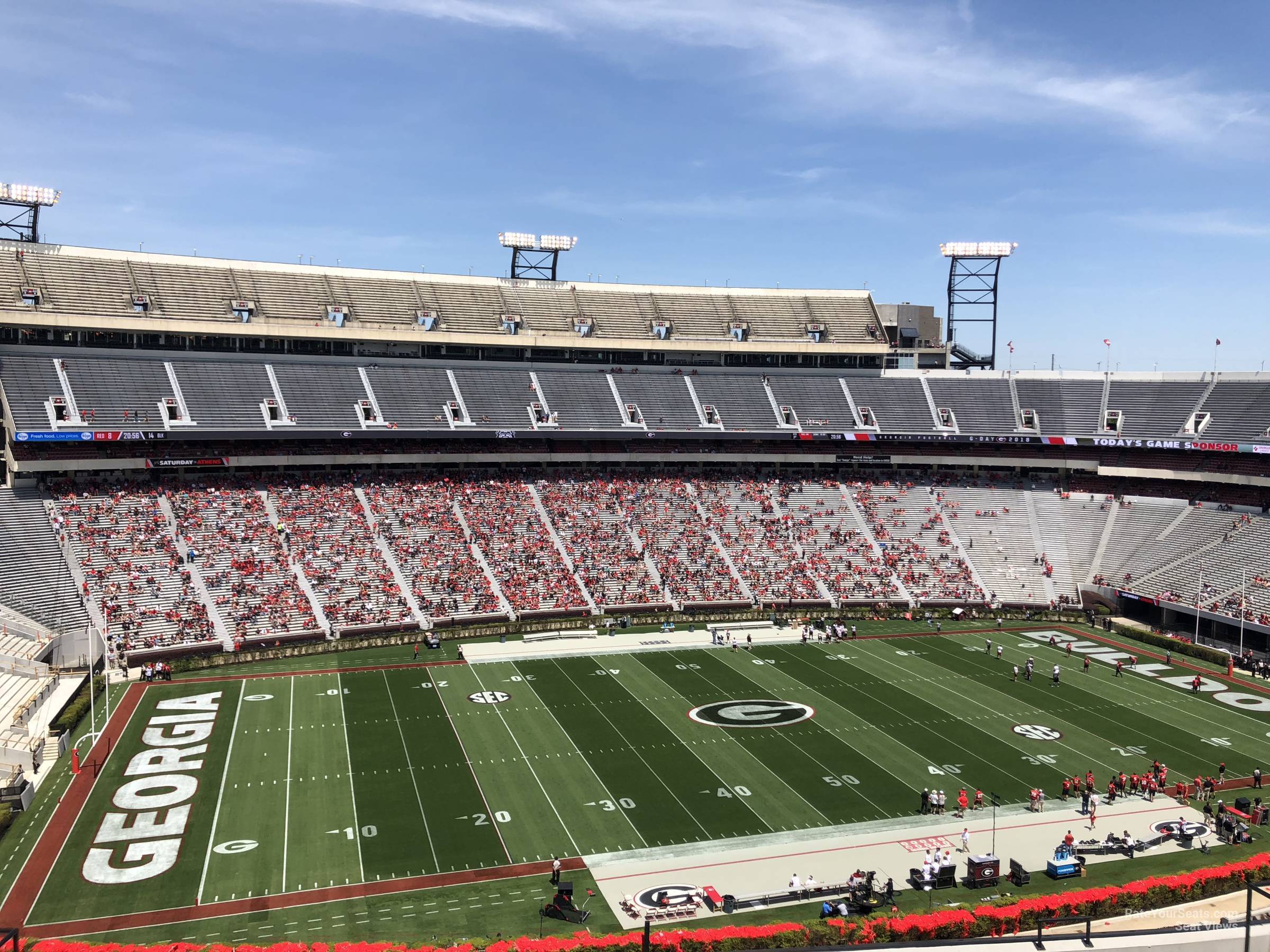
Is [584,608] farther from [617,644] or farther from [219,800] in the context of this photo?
[219,800]

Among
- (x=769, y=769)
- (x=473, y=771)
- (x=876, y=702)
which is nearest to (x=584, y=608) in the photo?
(x=876, y=702)

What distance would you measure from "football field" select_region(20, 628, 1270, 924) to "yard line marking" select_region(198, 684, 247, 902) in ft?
0.30

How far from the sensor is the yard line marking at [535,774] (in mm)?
29484

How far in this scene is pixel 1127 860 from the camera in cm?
2883

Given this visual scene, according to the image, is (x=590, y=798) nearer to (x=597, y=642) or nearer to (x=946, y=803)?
(x=946, y=803)

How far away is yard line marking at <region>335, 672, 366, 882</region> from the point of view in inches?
1094

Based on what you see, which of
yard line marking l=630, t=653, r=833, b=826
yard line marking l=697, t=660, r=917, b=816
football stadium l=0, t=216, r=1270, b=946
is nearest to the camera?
football stadium l=0, t=216, r=1270, b=946

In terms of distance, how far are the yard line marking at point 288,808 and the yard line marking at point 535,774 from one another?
800 cm

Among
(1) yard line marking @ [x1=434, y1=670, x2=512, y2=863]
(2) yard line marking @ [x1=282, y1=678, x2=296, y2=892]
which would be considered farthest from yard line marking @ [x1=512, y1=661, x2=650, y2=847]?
(2) yard line marking @ [x1=282, y1=678, x2=296, y2=892]

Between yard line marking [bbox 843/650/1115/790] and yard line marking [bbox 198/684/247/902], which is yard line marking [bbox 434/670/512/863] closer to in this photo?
yard line marking [bbox 198/684/247/902]

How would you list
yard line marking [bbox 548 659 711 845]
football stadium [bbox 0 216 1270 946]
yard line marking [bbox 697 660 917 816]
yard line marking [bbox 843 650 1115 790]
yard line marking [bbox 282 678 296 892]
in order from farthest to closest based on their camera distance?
yard line marking [bbox 843 650 1115 790] → yard line marking [bbox 697 660 917 816] → yard line marking [bbox 548 659 711 845] → football stadium [bbox 0 216 1270 946] → yard line marking [bbox 282 678 296 892]

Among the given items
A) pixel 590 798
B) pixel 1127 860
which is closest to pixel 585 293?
pixel 590 798

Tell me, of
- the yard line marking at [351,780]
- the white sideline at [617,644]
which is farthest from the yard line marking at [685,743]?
the yard line marking at [351,780]

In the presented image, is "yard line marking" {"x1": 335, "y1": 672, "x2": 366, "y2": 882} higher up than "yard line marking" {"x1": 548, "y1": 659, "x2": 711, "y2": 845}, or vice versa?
"yard line marking" {"x1": 548, "y1": 659, "x2": 711, "y2": 845}
